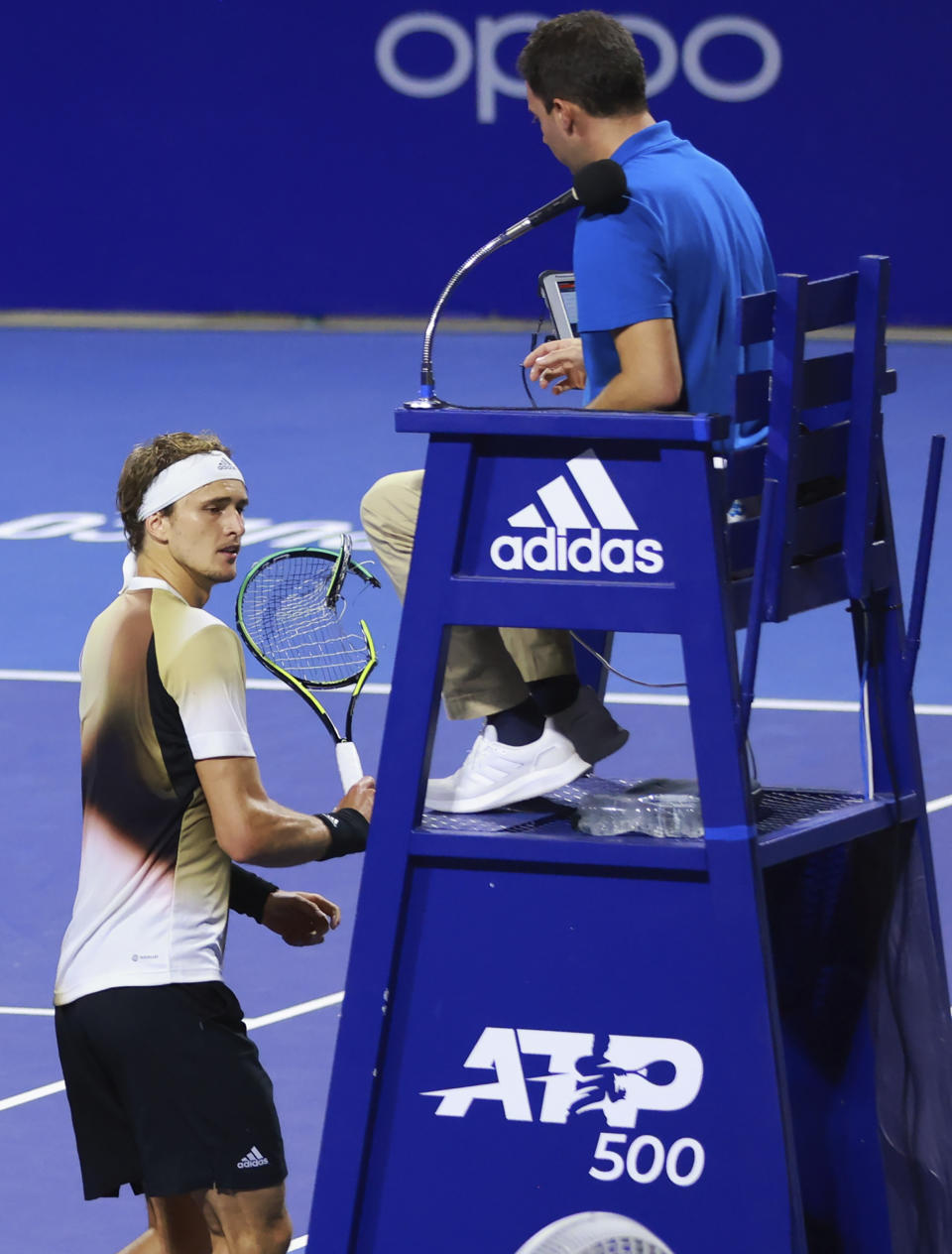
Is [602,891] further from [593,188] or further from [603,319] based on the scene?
[593,188]

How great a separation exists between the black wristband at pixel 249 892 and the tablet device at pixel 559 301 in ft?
4.22

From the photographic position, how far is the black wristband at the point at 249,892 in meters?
4.40

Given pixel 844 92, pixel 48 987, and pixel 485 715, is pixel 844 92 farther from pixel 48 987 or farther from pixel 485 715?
pixel 485 715

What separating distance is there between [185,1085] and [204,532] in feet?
3.30

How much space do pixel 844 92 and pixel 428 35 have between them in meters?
3.31

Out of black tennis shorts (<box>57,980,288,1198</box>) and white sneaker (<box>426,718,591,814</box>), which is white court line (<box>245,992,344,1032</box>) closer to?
black tennis shorts (<box>57,980,288,1198</box>)

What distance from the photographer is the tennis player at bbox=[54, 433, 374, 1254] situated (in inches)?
155

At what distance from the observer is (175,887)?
395 centimetres

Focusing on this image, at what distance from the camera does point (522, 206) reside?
17.5 meters

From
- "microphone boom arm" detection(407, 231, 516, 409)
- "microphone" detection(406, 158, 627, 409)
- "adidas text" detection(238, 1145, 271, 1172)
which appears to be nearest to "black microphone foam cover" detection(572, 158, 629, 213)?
"microphone" detection(406, 158, 627, 409)

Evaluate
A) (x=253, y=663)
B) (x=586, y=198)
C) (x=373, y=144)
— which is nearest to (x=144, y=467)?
(x=586, y=198)

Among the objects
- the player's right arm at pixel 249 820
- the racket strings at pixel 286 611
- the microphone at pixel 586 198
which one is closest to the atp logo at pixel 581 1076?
the player's right arm at pixel 249 820

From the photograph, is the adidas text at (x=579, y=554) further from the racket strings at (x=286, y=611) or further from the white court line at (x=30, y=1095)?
the white court line at (x=30, y=1095)

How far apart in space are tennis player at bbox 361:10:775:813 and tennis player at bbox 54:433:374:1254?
0.36 meters
